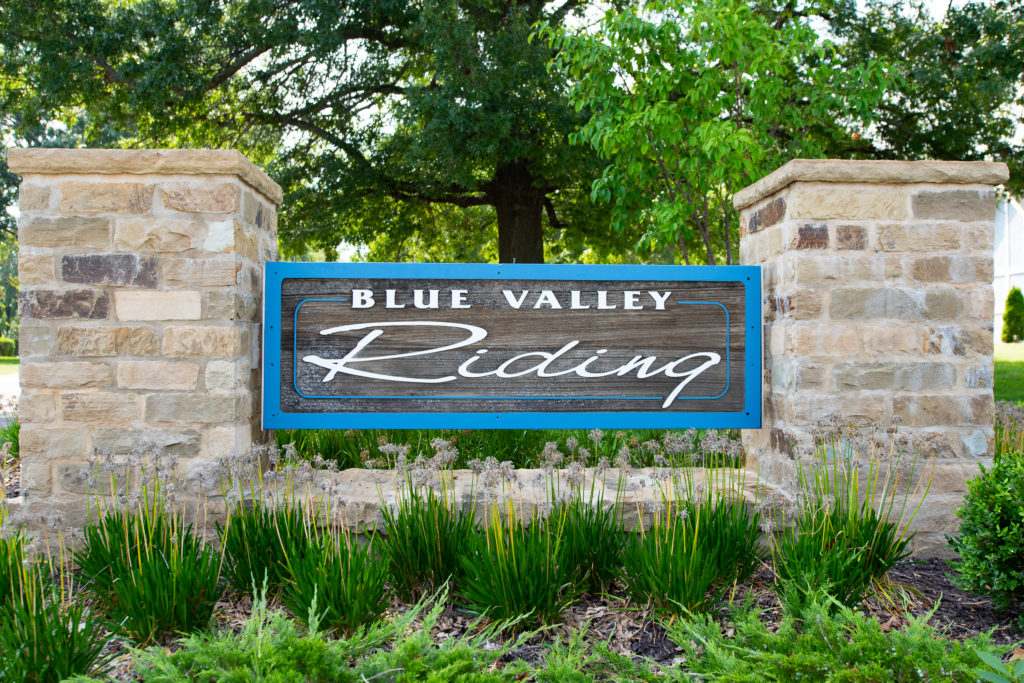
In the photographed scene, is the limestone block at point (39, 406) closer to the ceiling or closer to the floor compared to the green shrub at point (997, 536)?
closer to the ceiling

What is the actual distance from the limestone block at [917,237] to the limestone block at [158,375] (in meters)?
3.42

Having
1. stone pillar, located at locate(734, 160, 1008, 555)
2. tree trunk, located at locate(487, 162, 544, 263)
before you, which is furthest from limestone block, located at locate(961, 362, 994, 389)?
tree trunk, located at locate(487, 162, 544, 263)

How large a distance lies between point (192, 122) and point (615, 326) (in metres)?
9.02

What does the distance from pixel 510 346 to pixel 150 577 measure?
1952 millimetres

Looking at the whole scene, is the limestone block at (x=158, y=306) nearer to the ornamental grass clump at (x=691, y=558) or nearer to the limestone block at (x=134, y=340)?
the limestone block at (x=134, y=340)

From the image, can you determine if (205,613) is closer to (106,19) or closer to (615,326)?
(615,326)

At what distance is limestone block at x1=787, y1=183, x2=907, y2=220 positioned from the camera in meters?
3.68

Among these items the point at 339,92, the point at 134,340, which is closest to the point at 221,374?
the point at 134,340

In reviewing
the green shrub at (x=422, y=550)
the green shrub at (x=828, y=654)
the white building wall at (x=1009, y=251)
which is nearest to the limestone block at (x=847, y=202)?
the green shrub at (x=828, y=654)

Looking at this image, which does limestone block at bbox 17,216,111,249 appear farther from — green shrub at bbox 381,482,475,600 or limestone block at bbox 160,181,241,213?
green shrub at bbox 381,482,475,600

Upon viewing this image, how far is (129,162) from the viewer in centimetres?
351

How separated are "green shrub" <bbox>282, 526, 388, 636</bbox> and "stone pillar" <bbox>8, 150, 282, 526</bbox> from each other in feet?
3.64

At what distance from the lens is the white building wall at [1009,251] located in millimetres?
27422

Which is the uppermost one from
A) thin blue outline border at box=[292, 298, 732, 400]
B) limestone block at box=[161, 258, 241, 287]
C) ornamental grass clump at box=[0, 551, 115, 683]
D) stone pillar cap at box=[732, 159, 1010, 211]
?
stone pillar cap at box=[732, 159, 1010, 211]
